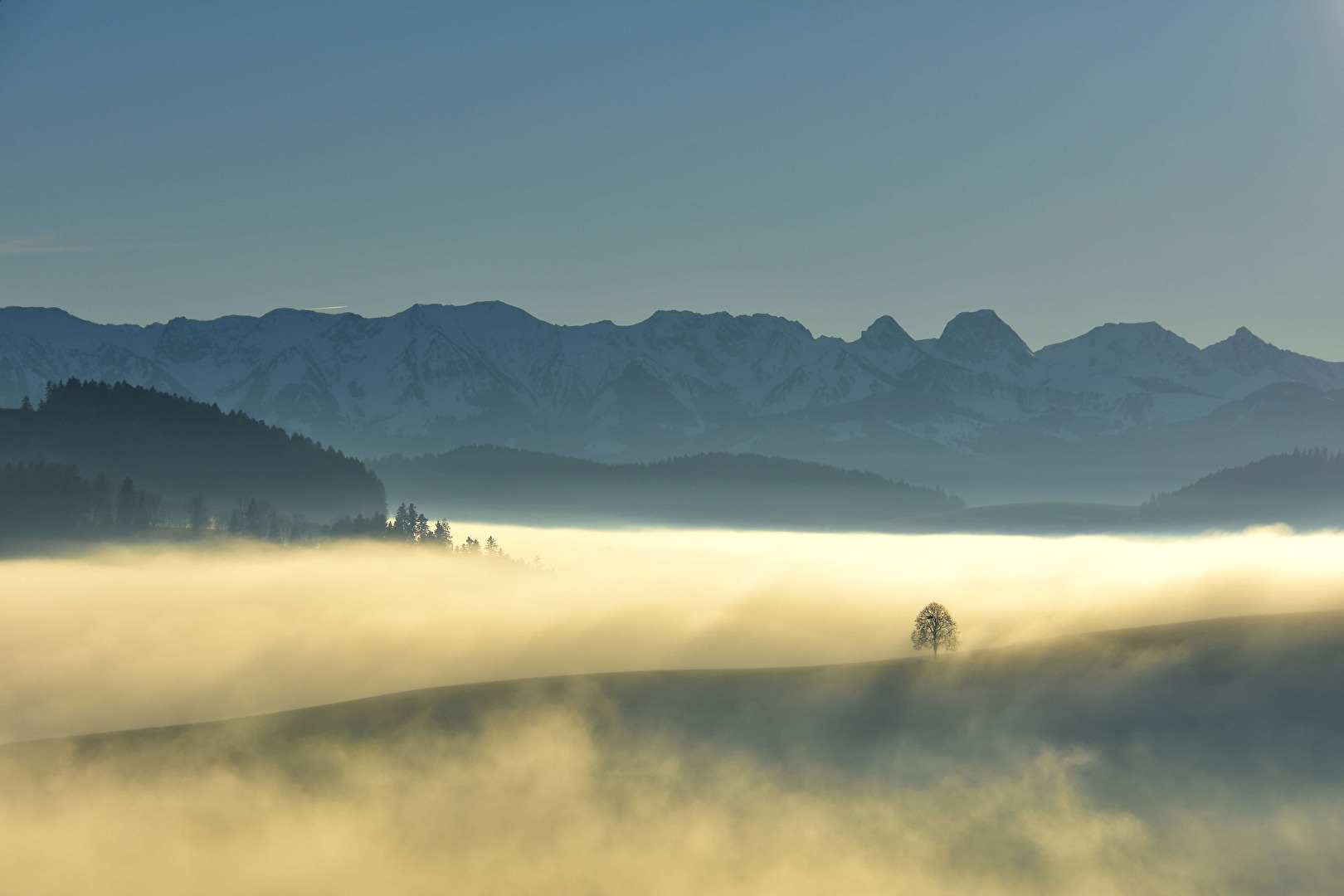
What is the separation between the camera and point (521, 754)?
195625mm

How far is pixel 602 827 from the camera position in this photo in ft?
575

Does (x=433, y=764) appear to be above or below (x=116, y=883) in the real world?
above

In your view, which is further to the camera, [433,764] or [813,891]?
[433,764]

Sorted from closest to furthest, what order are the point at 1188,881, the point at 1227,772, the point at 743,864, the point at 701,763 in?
the point at 1188,881 < the point at 743,864 < the point at 1227,772 < the point at 701,763

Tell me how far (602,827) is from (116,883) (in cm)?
6485

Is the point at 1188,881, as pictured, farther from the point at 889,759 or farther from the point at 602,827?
the point at 602,827

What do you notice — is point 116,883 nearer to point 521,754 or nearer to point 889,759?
point 521,754

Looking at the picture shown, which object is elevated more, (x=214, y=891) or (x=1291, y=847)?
(x=1291, y=847)

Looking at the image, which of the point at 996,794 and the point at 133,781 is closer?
the point at 996,794

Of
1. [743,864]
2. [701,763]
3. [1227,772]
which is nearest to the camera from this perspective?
[743,864]

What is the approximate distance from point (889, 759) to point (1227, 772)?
46.1 metres

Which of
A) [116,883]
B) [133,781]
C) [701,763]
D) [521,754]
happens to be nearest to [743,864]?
[701,763]

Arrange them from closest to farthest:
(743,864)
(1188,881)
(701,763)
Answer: (1188,881), (743,864), (701,763)

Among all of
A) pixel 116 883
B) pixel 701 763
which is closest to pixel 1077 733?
pixel 701 763
